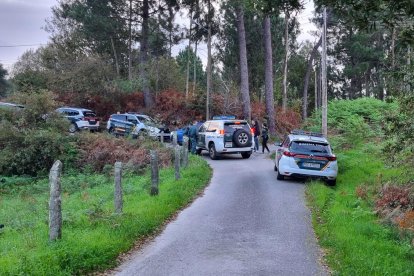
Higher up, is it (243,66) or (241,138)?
(243,66)

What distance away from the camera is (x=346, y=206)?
38.9 ft

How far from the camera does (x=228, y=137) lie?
22016mm

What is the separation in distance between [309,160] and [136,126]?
53.3 ft

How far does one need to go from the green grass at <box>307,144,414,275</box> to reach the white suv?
6409 millimetres

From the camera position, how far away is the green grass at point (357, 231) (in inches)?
A: 283

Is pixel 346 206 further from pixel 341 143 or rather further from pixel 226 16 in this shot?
pixel 226 16

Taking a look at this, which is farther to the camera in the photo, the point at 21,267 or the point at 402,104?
the point at 402,104

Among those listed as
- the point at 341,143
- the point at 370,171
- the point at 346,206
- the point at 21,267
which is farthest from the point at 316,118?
the point at 21,267

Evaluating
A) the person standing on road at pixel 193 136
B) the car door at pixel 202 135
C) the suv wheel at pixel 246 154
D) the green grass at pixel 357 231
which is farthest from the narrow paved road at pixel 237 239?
the person standing on road at pixel 193 136

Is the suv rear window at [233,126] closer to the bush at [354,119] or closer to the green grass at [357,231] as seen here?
the bush at [354,119]

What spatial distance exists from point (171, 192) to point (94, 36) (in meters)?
29.8

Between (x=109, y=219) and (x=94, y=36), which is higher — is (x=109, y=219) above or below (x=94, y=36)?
below

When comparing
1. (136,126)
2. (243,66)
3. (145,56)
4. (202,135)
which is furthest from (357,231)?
(145,56)

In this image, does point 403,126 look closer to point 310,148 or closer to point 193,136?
point 310,148
